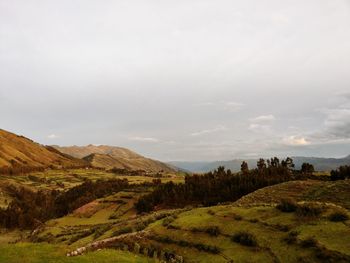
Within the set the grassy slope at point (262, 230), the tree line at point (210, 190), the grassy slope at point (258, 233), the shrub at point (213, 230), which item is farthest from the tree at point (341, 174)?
the shrub at point (213, 230)

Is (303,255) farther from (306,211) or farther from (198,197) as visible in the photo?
(198,197)

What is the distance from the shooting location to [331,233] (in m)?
24.5

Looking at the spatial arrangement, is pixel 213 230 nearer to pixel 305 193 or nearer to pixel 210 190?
pixel 305 193

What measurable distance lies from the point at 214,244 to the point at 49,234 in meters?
42.9

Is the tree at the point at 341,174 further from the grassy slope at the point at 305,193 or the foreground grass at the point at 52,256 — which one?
the foreground grass at the point at 52,256

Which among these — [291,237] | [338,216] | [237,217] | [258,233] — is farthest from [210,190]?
[291,237]

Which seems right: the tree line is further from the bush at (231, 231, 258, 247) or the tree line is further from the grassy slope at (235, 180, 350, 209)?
the bush at (231, 231, 258, 247)

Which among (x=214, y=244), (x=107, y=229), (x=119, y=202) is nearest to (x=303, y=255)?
(x=214, y=244)

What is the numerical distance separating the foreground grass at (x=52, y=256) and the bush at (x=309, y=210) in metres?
11.6

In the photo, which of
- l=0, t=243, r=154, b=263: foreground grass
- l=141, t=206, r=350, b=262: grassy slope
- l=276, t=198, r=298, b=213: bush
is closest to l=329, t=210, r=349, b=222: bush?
l=141, t=206, r=350, b=262: grassy slope

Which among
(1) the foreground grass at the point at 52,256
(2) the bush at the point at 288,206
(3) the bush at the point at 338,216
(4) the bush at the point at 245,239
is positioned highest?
(2) the bush at the point at 288,206

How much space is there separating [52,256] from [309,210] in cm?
1907

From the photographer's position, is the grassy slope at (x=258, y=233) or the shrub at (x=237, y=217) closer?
the grassy slope at (x=258, y=233)

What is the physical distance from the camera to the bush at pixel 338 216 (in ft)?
85.9
